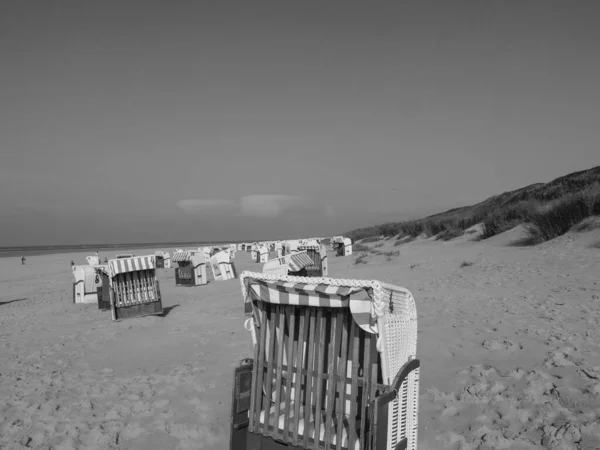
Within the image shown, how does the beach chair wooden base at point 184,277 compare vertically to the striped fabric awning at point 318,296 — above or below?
below

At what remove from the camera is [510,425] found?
392 cm

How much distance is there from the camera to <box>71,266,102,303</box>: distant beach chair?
44.4 ft

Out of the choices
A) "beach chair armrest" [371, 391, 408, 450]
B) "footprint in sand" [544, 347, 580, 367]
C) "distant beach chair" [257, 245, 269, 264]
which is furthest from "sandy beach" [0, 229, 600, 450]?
"distant beach chair" [257, 245, 269, 264]

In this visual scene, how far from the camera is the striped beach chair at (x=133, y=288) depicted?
390 inches

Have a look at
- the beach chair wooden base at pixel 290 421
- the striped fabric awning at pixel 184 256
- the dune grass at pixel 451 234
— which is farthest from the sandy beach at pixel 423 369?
the dune grass at pixel 451 234

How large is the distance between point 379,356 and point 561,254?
418 inches

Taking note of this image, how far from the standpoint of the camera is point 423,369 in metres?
5.32

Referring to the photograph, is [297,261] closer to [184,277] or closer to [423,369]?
[423,369]

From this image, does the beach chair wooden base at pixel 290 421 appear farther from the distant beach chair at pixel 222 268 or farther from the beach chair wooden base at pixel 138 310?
the distant beach chair at pixel 222 268

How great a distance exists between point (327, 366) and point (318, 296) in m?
0.67

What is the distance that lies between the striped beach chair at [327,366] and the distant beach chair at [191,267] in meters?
13.4

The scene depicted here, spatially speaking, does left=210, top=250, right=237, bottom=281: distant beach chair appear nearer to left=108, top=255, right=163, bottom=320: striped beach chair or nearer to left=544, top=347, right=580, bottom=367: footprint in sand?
left=108, top=255, right=163, bottom=320: striped beach chair

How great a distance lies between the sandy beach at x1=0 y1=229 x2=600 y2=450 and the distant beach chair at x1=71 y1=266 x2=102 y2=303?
2.61 m

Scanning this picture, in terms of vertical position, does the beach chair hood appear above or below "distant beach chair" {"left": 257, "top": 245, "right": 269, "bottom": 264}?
above
